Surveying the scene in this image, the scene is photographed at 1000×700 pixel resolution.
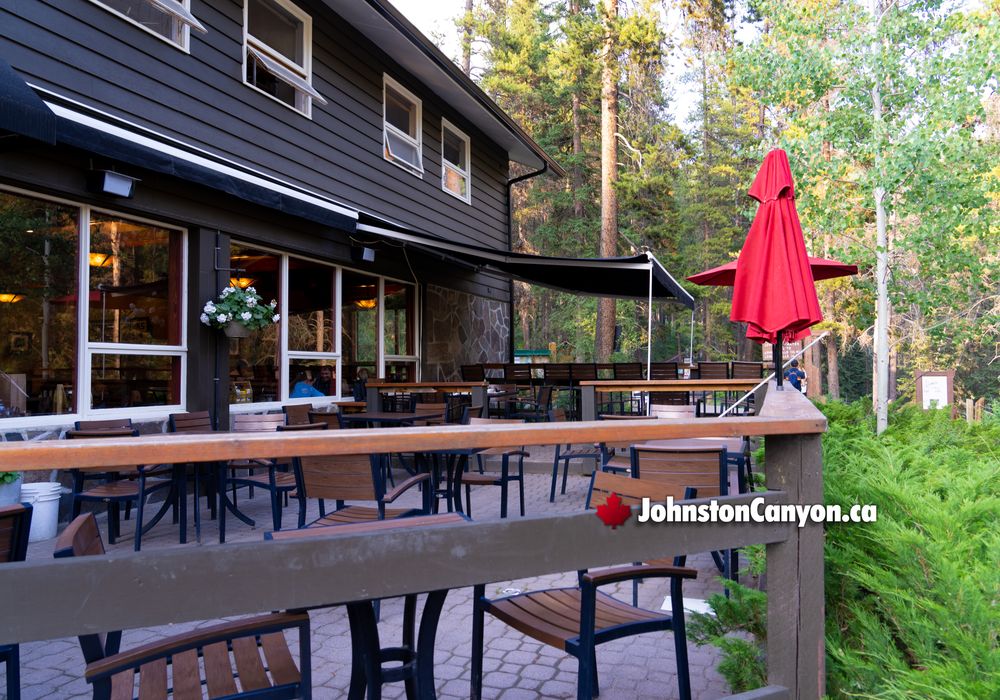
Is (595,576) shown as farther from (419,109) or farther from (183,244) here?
(419,109)

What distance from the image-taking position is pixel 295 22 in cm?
847

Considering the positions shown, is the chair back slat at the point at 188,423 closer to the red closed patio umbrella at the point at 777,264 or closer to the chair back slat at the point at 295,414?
the chair back slat at the point at 295,414

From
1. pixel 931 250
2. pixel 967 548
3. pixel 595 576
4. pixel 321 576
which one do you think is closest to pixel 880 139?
pixel 931 250

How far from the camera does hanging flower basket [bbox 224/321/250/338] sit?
22.4 feet

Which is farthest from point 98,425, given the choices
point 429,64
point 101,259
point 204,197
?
point 429,64

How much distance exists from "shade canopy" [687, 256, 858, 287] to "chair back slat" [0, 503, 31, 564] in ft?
17.1

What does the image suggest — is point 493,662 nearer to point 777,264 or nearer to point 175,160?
point 777,264

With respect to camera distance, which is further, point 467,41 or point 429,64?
point 467,41

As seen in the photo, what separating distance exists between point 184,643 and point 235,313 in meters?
5.68

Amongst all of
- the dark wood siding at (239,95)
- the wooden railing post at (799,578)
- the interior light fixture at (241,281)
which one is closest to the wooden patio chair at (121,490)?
the interior light fixture at (241,281)

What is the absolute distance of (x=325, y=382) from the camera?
909 centimetres

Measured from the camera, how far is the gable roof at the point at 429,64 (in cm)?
899

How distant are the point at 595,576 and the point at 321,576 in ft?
3.18

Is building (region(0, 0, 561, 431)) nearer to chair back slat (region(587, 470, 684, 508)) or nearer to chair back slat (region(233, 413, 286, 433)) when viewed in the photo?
chair back slat (region(233, 413, 286, 433))
